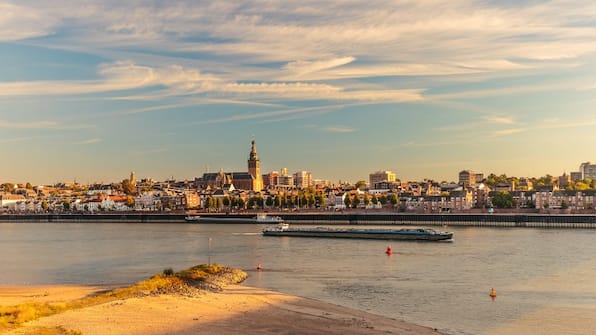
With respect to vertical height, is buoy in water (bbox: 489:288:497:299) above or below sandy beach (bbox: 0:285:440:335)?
below

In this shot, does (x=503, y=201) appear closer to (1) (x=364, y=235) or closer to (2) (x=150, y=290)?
(1) (x=364, y=235)

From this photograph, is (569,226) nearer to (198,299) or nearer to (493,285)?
(493,285)

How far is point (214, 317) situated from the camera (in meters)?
27.4

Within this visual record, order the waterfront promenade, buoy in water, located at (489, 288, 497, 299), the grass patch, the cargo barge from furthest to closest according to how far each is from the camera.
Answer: the waterfront promenade < the cargo barge < buoy in water, located at (489, 288, 497, 299) < the grass patch

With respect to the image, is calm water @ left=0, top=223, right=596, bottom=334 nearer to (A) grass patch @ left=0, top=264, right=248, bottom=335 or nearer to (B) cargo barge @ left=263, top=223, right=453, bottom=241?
(A) grass patch @ left=0, top=264, right=248, bottom=335

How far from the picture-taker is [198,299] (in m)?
31.8

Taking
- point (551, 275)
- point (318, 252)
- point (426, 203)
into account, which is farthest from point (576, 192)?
point (551, 275)

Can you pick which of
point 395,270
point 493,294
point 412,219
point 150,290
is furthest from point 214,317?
point 412,219

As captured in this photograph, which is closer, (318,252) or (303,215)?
(318,252)

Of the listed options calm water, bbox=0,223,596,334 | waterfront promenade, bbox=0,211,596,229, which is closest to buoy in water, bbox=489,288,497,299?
calm water, bbox=0,223,596,334

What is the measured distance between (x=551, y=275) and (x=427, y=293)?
38.6 feet

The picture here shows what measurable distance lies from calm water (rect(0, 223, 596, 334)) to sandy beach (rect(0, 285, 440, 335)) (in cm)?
242

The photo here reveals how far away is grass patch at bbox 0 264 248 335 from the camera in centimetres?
2580

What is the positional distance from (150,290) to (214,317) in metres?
6.87
